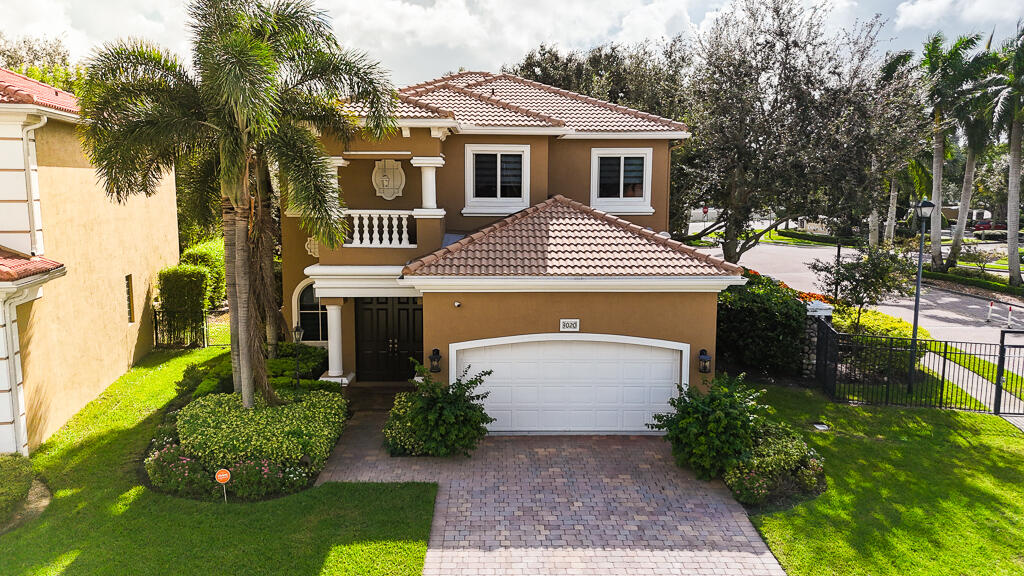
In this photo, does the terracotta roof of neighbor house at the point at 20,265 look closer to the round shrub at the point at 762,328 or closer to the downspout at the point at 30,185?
the downspout at the point at 30,185

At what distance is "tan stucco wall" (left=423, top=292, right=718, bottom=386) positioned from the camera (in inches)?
508

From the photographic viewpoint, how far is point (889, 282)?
18203 millimetres

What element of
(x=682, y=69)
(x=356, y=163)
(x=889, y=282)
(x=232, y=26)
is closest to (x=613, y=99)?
(x=682, y=69)


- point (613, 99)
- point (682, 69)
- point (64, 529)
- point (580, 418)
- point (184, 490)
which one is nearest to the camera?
point (64, 529)

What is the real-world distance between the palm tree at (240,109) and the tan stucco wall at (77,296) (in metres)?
3.06

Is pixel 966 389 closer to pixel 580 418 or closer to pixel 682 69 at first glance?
pixel 580 418

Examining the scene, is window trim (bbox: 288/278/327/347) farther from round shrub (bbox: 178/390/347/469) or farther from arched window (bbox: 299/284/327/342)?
round shrub (bbox: 178/390/347/469)

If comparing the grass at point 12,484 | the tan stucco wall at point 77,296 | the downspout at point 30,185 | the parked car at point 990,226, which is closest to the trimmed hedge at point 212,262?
the tan stucco wall at point 77,296

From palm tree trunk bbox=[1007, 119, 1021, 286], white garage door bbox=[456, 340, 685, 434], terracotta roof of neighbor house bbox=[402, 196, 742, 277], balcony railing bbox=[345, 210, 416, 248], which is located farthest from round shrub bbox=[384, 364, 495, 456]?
palm tree trunk bbox=[1007, 119, 1021, 286]

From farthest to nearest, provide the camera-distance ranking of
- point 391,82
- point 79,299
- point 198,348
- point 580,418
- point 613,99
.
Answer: point 613,99 < point 198,348 < point 79,299 < point 580,418 < point 391,82

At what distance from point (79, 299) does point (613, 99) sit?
78.8 ft

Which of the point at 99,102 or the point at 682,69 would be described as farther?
the point at 682,69

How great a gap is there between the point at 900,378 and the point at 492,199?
1171 cm

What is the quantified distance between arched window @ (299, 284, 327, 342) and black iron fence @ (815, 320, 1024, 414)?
13314mm
